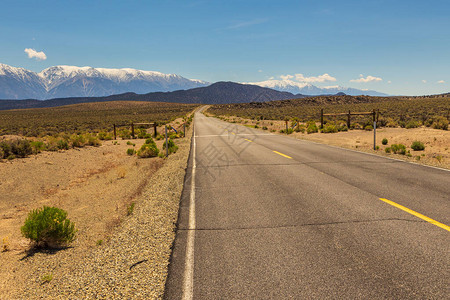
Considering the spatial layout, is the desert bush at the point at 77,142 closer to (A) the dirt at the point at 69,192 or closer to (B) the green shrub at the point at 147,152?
(A) the dirt at the point at 69,192

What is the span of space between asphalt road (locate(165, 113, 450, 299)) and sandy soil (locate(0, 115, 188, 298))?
2.15 meters

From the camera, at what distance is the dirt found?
5363 mm

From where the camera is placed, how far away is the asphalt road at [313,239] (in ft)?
10.8

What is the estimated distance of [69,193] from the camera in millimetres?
9781

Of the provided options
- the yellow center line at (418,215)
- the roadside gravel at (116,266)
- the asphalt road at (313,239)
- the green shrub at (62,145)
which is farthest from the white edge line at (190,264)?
the green shrub at (62,145)

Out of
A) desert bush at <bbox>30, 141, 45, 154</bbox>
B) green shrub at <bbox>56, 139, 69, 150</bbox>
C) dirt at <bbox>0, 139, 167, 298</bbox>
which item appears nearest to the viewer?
dirt at <bbox>0, 139, 167, 298</bbox>

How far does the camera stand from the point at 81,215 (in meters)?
7.45

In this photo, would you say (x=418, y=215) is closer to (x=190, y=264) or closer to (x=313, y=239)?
(x=313, y=239)

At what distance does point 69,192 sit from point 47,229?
552 centimetres

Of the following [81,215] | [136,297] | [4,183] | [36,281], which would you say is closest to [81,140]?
[4,183]

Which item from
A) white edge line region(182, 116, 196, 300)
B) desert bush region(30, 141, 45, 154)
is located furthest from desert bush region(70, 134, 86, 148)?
white edge line region(182, 116, 196, 300)

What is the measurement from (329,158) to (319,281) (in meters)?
9.49

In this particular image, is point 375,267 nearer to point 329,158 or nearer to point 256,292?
point 256,292

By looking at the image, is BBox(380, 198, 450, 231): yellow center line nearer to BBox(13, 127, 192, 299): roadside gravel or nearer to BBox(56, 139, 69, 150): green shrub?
BBox(13, 127, 192, 299): roadside gravel
